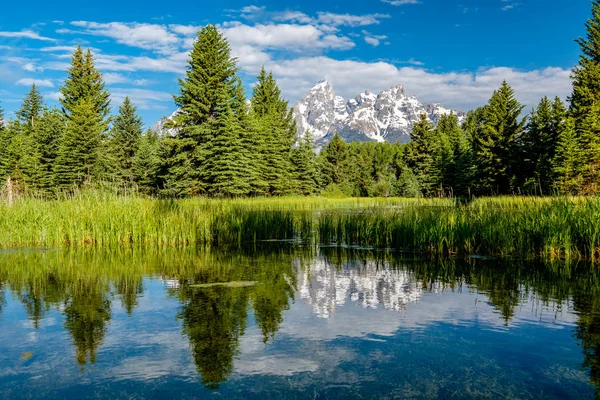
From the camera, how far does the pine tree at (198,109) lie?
31.7 metres

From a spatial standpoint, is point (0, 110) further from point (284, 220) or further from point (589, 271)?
point (589, 271)

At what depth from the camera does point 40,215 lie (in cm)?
1186

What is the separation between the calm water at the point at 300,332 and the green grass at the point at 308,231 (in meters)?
1.39

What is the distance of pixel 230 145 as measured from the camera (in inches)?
1216

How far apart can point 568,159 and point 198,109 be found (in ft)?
88.2

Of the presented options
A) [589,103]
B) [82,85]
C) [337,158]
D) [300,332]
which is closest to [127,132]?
[82,85]

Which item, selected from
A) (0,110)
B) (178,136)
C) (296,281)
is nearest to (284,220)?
(296,281)

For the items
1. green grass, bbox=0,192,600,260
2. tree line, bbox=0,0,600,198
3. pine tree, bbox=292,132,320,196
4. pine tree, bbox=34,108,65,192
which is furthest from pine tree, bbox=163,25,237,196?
green grass, bbox=0,192,600,260

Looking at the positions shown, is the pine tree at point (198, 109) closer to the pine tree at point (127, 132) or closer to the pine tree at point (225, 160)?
the pine tree at point (225, 160)

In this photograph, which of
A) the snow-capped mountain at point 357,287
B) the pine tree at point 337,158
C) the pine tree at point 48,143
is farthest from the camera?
the pine tree at point 337,158

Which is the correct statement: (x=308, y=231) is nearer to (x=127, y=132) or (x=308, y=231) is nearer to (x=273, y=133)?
(x=273, y=133)

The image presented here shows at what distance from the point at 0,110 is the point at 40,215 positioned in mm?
55931

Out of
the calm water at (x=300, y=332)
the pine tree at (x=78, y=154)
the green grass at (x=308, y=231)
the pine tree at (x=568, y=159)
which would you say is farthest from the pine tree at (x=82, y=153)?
the pine tree at (x=568, y=159)

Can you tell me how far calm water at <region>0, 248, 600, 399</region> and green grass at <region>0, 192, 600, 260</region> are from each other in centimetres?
139
